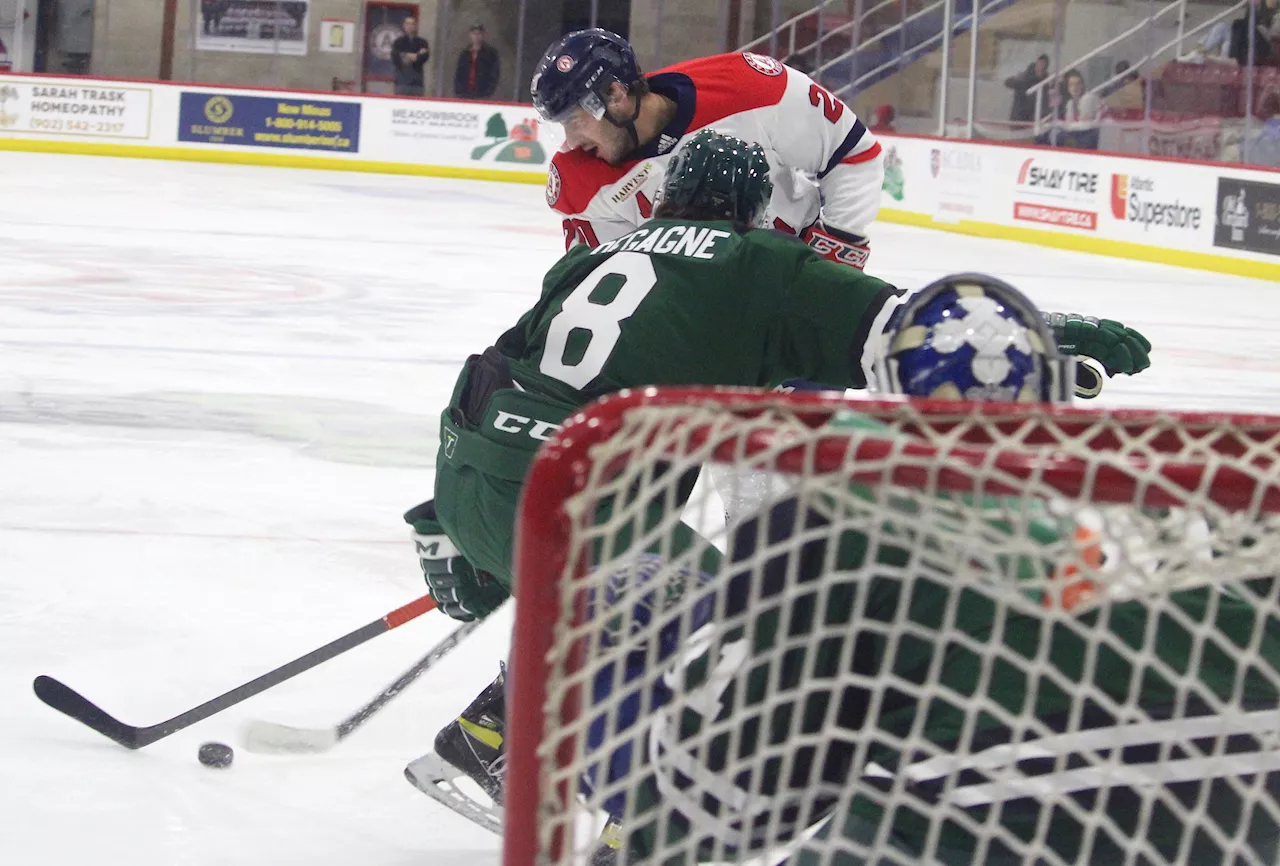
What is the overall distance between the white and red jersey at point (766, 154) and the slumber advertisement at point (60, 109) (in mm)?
11289

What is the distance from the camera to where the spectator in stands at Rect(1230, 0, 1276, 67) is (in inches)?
395

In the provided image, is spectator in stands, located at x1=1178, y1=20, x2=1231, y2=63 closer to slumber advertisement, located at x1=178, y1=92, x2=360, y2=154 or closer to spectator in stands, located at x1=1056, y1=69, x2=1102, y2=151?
spectator in stands, located at x1=1056, y1=69, x2=1102, y2=151

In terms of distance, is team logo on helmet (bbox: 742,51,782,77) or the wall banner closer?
team logo on helmet (bbox: 742,51,782,77)

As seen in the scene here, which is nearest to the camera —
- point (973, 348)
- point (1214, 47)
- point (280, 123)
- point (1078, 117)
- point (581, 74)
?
point (973, 348)

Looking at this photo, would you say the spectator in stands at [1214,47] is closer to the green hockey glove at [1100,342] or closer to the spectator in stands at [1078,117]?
the spectator in stands at [1078,117]

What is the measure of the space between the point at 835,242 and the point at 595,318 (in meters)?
1.34

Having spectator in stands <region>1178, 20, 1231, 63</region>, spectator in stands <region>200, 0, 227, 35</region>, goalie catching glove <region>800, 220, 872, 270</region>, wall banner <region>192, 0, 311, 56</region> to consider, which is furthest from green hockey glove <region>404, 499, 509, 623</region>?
spectator in stands <region>200, 0, 227, 35</region>

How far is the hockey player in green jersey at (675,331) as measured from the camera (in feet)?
5.99

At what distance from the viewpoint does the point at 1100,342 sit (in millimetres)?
1808

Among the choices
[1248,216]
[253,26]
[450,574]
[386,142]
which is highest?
[253,26]

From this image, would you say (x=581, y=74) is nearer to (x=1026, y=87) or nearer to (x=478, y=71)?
(x=1026, y=87)

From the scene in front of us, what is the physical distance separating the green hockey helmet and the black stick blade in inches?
41.1

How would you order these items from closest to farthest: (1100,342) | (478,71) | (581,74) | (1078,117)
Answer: (1100,342) < (581,74) < (1078,117) < (478,71)

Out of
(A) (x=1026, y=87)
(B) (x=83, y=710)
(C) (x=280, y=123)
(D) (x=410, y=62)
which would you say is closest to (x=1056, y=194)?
(A) (x=1026, y=87)
